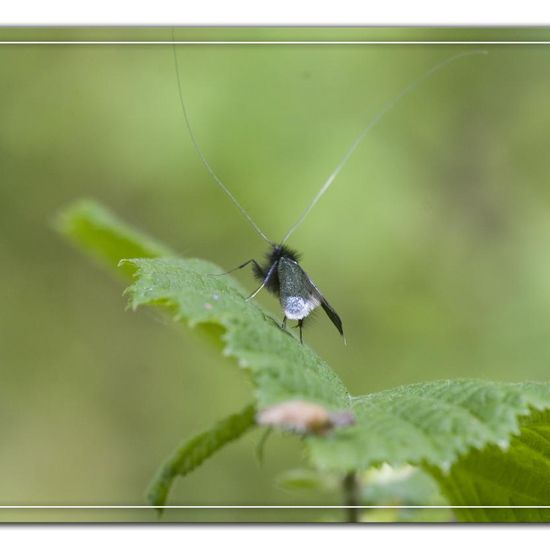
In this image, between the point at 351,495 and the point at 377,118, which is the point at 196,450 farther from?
the point at 377,118

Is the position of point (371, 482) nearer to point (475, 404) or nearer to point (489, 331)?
point (475, 404)

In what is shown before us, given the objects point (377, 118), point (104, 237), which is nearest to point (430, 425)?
point (104, 237)

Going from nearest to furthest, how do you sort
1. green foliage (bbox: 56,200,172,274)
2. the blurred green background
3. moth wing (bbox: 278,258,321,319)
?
moth wing (bbox: 278,258,321,319) → green foliage (bbox: 56,200,172,274) → the blurred green background

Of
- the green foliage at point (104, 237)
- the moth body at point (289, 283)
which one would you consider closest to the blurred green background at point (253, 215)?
the green foliage at point (104, 237)

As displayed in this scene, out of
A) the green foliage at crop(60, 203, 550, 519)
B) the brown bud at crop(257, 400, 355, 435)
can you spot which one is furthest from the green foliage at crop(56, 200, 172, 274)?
the brown bud at crop(257, 400, 355, 435)

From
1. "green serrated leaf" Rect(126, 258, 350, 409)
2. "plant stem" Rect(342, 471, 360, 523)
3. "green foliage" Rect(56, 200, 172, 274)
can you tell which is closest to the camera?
"green serrated leaf" Rect(126, 258, 350, 409)

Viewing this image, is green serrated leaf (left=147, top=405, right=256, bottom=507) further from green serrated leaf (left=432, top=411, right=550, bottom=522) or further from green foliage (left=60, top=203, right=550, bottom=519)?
green serrated leaf (left=432, top=411, right=550, bottom=522)
